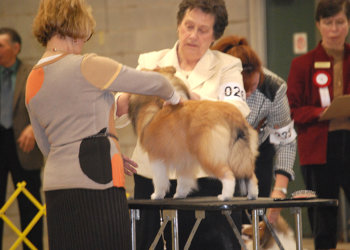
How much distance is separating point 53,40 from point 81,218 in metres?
0.57

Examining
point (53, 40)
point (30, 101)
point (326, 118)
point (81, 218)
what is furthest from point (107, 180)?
point (326, 118)

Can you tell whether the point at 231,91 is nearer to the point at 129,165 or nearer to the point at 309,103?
the point at 129,165

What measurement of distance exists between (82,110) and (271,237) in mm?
1520

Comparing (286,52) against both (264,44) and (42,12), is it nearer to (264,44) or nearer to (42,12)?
(264,44)

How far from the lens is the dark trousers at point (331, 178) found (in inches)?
138

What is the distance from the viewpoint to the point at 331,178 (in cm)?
351

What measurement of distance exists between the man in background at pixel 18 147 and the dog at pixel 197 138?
2201 millimetres

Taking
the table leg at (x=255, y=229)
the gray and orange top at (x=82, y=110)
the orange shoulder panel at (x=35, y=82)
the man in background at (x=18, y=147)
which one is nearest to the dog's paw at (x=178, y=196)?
the table leg at (x=255, y=229)

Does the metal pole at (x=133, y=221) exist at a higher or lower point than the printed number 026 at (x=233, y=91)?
lower

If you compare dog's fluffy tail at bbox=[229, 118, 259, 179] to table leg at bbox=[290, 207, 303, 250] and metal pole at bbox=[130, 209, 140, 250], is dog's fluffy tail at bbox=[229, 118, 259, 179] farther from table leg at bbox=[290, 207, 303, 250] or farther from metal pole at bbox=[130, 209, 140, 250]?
metal pole at bbox=[130, 209, 140, 250]

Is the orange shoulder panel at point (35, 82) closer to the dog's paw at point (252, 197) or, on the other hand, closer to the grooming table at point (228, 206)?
the grooming table at point (228, 206)

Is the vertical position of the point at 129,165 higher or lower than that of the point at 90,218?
higher

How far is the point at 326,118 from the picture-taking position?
346cm

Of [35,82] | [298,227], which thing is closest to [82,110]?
[35,82]
